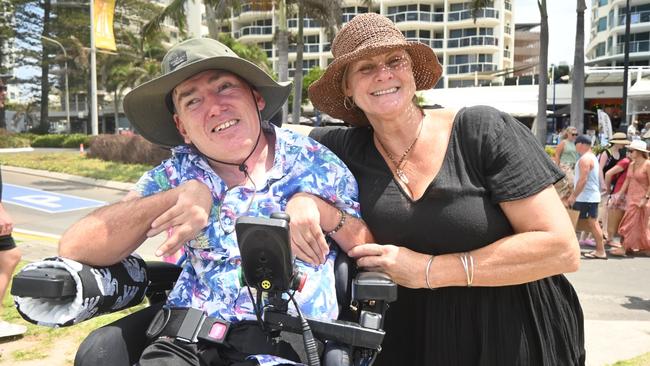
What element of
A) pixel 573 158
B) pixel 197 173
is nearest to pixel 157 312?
pixel 197 173

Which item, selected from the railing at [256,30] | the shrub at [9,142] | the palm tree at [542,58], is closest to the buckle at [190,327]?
the palm tree at [542,58]

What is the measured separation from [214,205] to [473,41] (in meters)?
54.2

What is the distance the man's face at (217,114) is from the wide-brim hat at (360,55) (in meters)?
0.36

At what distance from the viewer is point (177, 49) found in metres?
2.11

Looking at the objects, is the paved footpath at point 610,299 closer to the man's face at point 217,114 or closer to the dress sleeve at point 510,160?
the dress sleeve at point 510,160

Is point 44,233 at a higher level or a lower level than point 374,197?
lower

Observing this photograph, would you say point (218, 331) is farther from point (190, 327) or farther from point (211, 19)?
point (211, 19)

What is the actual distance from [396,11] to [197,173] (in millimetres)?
55620

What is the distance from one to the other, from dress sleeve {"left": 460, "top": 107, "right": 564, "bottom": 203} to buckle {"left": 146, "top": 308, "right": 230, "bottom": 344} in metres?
1.05

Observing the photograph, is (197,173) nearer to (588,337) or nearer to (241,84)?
(241,84)

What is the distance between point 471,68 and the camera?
52.5m

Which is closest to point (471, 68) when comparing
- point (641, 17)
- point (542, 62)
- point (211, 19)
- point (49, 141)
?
point (641, 17)

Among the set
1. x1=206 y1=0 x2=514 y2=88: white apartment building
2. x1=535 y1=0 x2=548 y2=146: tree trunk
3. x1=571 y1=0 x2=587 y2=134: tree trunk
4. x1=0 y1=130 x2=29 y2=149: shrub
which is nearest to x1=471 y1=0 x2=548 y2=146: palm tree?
x1=535 y1=0 x2=548 y2=146: tree trunk

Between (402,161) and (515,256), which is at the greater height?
(402,161)
